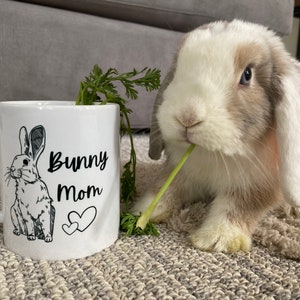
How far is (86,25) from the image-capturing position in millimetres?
1418

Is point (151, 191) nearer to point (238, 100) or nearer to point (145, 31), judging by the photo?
point (238, 100)

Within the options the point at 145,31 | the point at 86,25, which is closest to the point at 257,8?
the point at 145,31

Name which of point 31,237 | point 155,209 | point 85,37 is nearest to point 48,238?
point 31,237

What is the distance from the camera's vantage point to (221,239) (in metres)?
0.63

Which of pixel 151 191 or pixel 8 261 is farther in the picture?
pixel 151 191

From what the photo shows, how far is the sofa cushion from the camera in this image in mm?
1421

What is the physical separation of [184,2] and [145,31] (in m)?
0.18

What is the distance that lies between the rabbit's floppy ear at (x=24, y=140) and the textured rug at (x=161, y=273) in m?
0.15

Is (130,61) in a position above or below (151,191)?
above

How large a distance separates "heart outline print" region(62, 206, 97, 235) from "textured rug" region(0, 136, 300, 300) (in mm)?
45

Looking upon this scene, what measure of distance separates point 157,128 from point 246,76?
193 millimetres

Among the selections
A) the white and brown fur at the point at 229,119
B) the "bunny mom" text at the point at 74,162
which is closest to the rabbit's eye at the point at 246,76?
the white and brown fur at the point at 229,119

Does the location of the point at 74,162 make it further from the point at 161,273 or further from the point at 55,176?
the point at 161,273

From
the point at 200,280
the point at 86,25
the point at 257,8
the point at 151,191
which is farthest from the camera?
the point at 257,8
